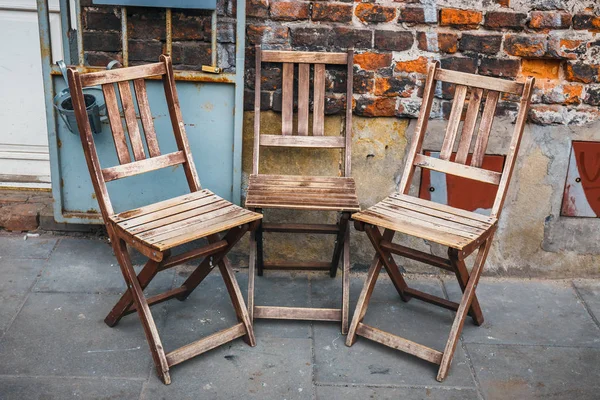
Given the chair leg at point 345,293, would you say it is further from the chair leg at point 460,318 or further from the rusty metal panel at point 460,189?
the rusty metal panel at point 460,189

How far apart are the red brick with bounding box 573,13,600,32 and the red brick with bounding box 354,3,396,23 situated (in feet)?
3.03

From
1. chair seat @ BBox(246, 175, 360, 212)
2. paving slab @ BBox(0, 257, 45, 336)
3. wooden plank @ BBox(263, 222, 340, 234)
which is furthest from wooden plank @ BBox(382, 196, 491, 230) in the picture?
paving slab @ BBox(0, 257, 45, 336)

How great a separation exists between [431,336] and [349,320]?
41cm

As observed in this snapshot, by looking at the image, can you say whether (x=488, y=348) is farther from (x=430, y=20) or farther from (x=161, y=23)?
(x=161, y=23)

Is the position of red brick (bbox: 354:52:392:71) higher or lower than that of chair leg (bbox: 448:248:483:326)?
higher

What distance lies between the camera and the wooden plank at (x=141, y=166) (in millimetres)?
3283

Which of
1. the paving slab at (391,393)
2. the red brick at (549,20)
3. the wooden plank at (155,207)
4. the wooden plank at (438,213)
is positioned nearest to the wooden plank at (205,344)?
the paving slab at (391,393)

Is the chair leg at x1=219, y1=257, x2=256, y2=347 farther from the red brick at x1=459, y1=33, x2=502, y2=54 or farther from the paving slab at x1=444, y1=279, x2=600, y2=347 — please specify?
the red brick at x1=459, y1=33, x2=502, y2=54

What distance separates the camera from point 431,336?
3.60 m

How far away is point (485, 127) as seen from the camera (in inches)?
138

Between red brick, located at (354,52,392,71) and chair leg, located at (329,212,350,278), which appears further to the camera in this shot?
red brick, located at (354,52,392,71)

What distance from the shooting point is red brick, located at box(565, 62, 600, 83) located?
380 centimetres

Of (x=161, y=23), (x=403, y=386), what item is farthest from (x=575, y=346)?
(x=161, y=23)

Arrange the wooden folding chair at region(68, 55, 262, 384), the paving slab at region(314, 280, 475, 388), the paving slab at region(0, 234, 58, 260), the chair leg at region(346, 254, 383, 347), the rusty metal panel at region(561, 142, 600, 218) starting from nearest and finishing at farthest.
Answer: the wooden folding chair at region(68, 55, 262, 384), the paving slab at region(314, 280, 475, 388), the chair leg at region(346, 254, 383, 347), the rusty metal panel at region(561, 142, 600, 218), the paving slab at region(0, 234, 58, 260)
